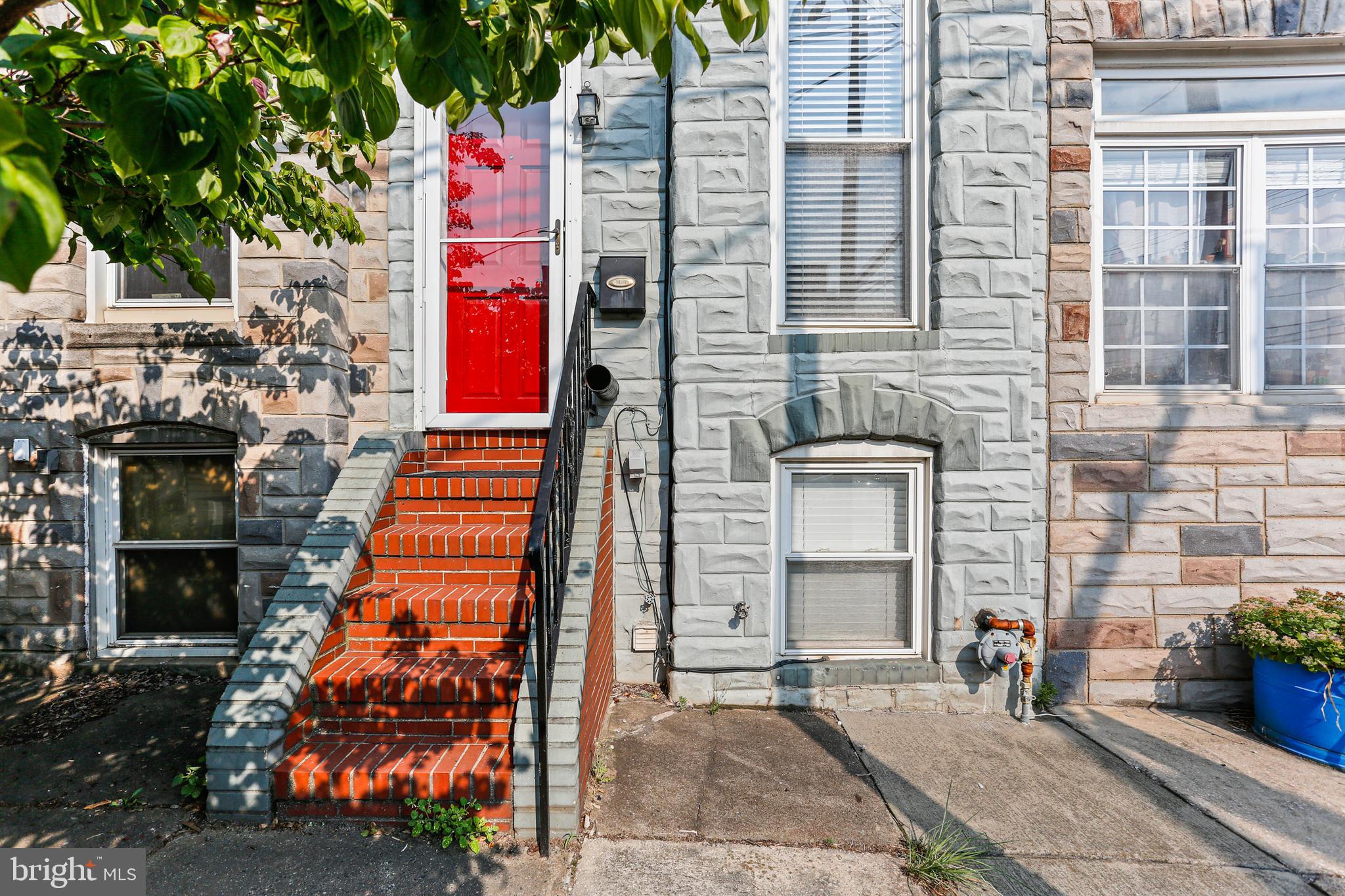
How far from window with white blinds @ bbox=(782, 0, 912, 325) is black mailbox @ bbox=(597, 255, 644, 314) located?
0.89 meters

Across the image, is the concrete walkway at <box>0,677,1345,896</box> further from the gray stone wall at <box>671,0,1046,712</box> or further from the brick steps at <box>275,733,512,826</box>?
the gray stone wall at <box>671,0,1046,712</box>

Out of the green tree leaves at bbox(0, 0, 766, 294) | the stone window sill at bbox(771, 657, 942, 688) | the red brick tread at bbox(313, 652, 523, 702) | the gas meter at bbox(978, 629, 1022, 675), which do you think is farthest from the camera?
the stone window sill at bbox(771, 657, 942, 688)

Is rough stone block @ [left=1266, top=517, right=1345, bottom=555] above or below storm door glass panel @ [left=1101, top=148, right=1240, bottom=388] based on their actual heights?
below

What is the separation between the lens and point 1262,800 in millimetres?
2689

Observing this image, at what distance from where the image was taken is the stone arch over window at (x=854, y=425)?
11.4ft

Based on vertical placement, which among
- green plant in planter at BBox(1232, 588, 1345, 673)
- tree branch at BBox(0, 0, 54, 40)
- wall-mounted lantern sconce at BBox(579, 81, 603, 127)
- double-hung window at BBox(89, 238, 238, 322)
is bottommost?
green plant in planter at BBox(1232, 588, 1345, 673)

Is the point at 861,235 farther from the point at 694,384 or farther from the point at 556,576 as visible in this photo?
the point at 556,576

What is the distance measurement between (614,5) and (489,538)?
2.65 m

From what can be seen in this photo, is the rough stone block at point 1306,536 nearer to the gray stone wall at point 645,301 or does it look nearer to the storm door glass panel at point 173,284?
the gray stone wall at point 645,301

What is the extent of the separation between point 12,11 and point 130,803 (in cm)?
297

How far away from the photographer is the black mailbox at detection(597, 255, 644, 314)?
3.64m

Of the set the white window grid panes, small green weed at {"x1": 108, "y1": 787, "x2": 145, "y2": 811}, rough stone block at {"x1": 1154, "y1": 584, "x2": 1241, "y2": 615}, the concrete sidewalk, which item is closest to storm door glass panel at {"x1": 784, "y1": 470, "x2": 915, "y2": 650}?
the concrete sidewalk

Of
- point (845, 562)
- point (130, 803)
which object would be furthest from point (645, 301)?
point (130, 803)

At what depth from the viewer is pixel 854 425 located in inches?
137
